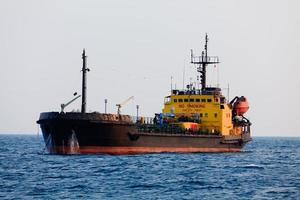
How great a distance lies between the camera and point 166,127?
A: 196 ft

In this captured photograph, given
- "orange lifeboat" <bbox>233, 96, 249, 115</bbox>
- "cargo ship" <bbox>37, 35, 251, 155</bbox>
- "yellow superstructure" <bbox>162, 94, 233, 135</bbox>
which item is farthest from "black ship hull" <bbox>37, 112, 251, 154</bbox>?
"orange lifeboat" <bbox>233, 96, 249, 115</bbox>

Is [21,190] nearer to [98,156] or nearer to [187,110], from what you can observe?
[98,156]

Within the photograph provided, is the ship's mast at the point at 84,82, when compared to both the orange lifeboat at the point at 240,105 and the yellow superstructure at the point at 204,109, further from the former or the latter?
the orange lifeboat at the point at 240,105

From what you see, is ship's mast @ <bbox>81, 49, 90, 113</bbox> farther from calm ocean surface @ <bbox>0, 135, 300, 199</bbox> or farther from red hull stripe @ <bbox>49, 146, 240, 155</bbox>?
calm ocean surface @ <bbox>0, 135, 300, 199</bbox>

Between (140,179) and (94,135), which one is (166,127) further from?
(140,179)

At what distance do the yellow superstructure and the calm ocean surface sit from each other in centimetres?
1761

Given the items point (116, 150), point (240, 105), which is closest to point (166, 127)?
point (116, 150)

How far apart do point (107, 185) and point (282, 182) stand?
30.8 ft

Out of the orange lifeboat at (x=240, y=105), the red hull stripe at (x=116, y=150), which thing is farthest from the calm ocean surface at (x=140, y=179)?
the orange lifeboat at (x=240, y=105)

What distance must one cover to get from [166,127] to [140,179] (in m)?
22.9

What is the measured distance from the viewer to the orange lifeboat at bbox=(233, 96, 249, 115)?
75250 millimetres

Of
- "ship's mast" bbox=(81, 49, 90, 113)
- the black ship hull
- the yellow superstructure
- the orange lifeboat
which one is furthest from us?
the orange lifeboat

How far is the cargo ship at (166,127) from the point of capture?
52469 millimetres

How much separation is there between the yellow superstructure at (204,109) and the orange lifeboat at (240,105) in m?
6.12
